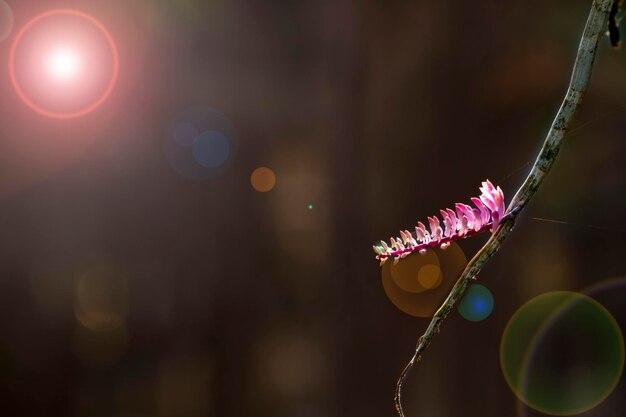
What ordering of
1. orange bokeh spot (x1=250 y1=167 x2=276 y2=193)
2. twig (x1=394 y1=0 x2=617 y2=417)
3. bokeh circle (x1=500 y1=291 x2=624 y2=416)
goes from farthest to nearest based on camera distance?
orange bokeh spot (x1=250 y1=167 x2=276 y2=193)
bokeh circle (x1=500 y1=291 x2=624 y2=416)
twig (x1=394 y1=0 x2=617 y2=417)

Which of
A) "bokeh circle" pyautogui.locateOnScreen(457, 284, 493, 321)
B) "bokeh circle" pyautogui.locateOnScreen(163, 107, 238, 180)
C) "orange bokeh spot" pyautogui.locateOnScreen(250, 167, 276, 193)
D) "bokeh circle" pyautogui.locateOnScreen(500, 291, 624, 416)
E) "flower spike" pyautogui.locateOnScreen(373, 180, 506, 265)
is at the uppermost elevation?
"bokeh circle" pyautogui.locateOnScreen(163, 107, 238, 180)

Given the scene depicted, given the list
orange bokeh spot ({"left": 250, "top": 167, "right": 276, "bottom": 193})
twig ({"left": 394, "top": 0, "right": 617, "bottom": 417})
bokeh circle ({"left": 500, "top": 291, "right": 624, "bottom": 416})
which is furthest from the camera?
orange bokeh spot ({"left": 250, "top": 167, "right": 276, "bottom": 193})

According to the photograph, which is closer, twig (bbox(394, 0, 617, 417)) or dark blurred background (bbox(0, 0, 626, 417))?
twig (bbox(394, 0, 617, 417))

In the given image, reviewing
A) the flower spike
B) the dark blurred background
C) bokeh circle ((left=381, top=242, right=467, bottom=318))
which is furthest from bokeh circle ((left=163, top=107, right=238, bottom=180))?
the flower spike

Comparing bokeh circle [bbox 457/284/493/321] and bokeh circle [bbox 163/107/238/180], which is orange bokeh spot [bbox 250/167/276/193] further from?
bokeh circle [bbox 457/284/493/321]

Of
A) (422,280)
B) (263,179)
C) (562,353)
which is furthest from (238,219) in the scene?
(562,353)

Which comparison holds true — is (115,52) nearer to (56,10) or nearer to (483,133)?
(56,10)

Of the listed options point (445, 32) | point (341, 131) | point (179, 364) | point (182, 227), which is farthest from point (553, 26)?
point (179, 364)
